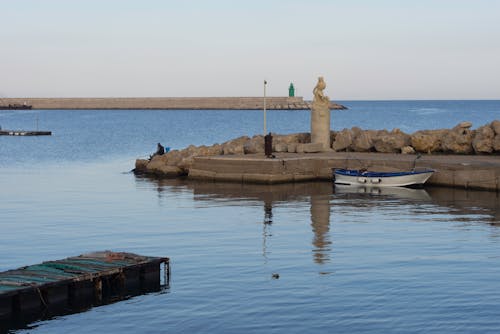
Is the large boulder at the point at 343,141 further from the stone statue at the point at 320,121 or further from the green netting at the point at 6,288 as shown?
the green netting at the point at 6,288

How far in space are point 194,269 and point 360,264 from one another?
143 inches

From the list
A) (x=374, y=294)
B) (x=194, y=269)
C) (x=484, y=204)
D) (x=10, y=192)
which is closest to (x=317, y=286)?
(x=374, y=294)

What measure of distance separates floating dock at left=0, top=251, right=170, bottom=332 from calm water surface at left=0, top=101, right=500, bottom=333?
45 cm

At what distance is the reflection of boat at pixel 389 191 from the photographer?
32531 mm

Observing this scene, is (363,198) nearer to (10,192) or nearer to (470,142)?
(470,142)

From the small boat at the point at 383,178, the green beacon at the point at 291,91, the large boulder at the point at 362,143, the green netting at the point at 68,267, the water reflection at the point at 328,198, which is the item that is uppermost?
the green beacon at the point at 291,91

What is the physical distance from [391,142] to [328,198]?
8947 mm

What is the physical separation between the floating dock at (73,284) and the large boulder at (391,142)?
2353 centimetres

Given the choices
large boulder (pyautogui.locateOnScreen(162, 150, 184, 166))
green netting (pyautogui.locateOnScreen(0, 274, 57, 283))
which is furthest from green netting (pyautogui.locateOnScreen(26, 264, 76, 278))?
large boulder (pyautogui.locateOnScreen(162, 150, 184, 166))

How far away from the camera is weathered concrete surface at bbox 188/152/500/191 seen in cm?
3453

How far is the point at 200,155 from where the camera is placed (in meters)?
41.4

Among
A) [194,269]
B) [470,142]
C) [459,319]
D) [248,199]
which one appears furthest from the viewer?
[470,142]

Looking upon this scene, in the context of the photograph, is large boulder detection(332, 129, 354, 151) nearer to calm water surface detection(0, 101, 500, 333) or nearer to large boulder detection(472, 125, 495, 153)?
calm water surface detection(0, 101, 500, 333)

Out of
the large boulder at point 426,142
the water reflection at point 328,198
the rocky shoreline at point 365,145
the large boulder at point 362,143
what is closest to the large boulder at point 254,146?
the rocky shoreline at point 365,145
